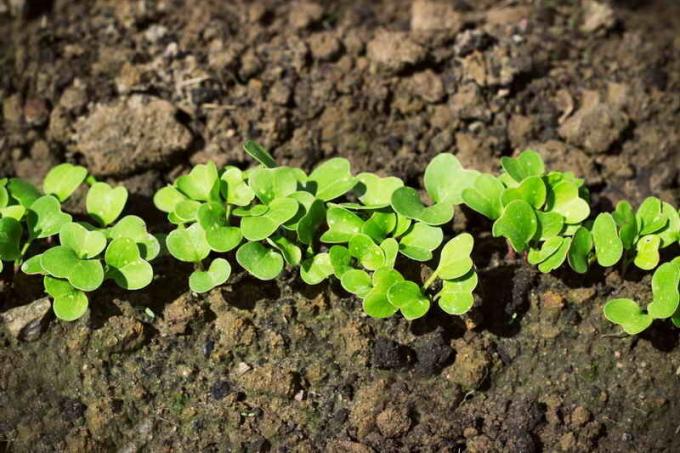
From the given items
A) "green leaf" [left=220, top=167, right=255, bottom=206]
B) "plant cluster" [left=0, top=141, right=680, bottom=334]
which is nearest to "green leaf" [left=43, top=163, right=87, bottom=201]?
"plant cluster" [left=0, top=141, right=680, bottom=334]

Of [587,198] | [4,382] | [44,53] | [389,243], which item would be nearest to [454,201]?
[389,243]

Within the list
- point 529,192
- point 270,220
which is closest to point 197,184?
point 270,220


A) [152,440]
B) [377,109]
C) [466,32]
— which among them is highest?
[466,32]

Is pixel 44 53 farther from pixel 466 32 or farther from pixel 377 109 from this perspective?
pixel 466 32

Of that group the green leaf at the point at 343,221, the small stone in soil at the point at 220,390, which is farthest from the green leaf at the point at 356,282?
the small stone in soil at the point at 220,390

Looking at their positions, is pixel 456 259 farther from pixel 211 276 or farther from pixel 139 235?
pixel 139 235

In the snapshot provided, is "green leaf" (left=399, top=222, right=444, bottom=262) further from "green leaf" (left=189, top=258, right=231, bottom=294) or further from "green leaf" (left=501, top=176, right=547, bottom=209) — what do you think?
"green leaf" (left=189, top=258, right=231, bottom=294)

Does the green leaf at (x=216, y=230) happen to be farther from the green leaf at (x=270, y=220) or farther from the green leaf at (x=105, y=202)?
the green leaf at (x=105, y=202)
